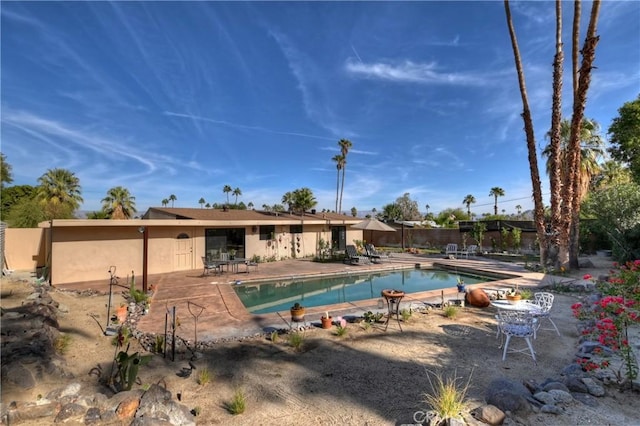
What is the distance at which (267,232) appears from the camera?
17547 millimetres

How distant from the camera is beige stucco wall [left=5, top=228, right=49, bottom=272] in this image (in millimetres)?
13352

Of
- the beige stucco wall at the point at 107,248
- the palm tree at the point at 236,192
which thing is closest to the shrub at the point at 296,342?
the beige stucco wall at the point at 107,248

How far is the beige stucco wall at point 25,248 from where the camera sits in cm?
1335

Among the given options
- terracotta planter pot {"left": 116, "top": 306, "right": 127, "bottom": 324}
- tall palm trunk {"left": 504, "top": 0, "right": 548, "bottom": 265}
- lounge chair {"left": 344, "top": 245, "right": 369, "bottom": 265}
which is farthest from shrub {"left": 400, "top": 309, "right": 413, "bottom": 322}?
tall palm trunk {"left": 504, "top": 0, "right": 548, "bottom": 265}

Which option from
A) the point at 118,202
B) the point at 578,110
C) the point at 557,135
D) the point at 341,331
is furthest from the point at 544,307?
the point at 118,202

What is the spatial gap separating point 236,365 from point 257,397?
3.49 feet

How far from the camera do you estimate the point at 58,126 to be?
12969 millimetres

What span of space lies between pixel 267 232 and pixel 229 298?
8671 mm

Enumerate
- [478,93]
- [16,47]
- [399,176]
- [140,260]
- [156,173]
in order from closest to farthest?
[16,47]
[140,260]
[478,93]
[156,173]
[399,176]

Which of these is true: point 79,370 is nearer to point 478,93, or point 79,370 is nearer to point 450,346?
point 450,346

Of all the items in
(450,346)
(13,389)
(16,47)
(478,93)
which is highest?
(478,93)

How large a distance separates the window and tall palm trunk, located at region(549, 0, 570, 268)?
550 inches

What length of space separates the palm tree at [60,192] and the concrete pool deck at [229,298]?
17.4m

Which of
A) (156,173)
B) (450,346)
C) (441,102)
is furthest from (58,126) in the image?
(441,102)
